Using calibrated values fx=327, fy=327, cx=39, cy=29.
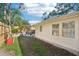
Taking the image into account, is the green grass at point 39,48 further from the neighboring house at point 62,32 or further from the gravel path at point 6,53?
the gravel path at point 6,53

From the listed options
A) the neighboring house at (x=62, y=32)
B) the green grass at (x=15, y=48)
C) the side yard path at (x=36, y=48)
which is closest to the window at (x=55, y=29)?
the neighboring house at (x=62, y=32)

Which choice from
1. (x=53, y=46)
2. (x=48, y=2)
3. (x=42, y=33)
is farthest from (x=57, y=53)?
(x=48, y=2)

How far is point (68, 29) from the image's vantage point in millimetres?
9688

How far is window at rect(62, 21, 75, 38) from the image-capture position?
9555mm

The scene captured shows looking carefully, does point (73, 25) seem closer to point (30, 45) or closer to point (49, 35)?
point (49, 35)

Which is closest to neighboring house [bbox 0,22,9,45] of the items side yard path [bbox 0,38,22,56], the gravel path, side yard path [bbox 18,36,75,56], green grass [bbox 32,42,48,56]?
side yard path [bbox 0,38,22,56]

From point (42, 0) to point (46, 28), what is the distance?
46.5 inches

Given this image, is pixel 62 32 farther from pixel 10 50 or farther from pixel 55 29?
pixel 10 50

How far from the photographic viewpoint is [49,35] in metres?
9.73

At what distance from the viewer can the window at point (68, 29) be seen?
31.3ft

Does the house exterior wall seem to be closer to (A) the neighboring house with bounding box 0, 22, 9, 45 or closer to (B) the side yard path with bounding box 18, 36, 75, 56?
(B) the side yard path with bounding box 18, 36, 75, 56

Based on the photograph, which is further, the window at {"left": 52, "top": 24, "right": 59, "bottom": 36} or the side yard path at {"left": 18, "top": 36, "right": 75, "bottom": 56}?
the window at {"left": 52, "top": 24, "right": 59, "bottom": 36}

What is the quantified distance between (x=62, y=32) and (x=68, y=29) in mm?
198

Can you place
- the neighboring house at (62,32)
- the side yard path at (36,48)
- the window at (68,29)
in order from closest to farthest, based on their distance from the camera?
the side yard path at (36,48)
the neighboring house at (62,32)
the window at (68,29)
